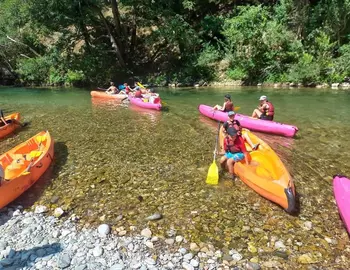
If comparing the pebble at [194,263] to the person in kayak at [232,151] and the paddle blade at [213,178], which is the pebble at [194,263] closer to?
the paddle blade at [213,178]

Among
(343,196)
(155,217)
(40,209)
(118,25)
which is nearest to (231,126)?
(343,196)

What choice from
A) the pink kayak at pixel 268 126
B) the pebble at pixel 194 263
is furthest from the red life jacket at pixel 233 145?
the pebble at pixel 194 263

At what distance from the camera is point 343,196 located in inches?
235

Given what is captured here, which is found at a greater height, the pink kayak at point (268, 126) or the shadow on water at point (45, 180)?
the pink kayak at point (268, 126)

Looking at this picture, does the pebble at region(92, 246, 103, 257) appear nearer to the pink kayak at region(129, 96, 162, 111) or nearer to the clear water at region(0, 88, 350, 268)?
the clear water at region(0, 88, 350, 268)

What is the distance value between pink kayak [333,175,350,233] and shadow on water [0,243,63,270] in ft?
16.0

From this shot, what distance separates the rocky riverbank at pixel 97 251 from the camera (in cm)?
482

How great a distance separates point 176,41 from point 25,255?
22.7m

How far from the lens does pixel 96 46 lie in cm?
2750

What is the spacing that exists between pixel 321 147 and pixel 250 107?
6.33 m

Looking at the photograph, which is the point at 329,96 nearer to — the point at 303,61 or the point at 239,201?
the point at 303,61

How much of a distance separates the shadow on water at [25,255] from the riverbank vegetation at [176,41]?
20.6 meters

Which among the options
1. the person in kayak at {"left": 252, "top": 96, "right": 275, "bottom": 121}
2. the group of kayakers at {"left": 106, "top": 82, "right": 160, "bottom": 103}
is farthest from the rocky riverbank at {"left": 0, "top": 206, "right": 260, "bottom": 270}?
the group of kayakers at {"left": 106, "top": 82, "right": 160, "bottom": 103}

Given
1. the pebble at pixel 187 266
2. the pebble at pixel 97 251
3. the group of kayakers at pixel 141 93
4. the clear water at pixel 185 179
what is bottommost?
the pebble at pixel 187 266
